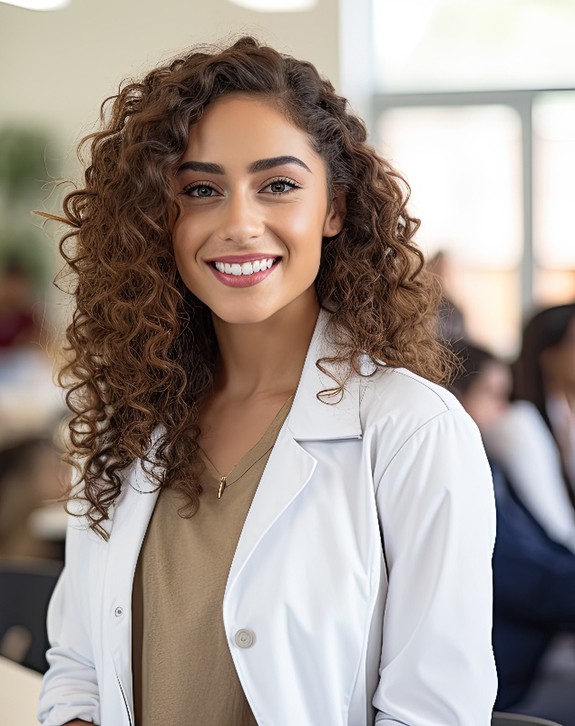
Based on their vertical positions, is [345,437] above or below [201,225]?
below

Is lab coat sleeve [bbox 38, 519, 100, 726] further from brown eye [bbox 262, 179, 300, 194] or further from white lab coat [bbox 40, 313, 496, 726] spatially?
brown eye [bbox 262, 179, 300, 194]

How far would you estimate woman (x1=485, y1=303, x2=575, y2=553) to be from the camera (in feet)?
11.0

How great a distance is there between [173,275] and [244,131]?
26 centimetres

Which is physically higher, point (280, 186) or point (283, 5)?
point (283, 5)

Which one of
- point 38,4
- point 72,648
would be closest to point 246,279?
point 72,648

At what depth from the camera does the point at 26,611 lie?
7.36 feet

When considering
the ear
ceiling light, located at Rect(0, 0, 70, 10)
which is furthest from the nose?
ceiling light, located at Rect(0, 0, 70, 10)

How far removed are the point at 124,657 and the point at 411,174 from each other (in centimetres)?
347

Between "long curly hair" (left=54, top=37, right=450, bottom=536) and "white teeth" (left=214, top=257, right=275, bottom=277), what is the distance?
4.9 inches

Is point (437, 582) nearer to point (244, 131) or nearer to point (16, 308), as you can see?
point (244, 131)

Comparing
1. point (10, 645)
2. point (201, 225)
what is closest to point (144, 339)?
point (201, 225)

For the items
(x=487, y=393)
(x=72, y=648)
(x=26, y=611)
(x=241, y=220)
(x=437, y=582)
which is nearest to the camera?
(x=437, y=582)

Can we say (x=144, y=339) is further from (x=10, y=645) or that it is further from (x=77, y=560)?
(x=10, y=645)

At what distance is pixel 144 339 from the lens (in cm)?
156
